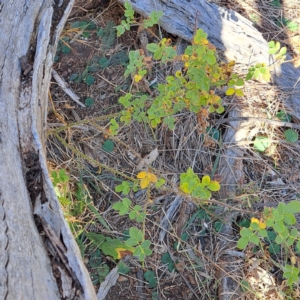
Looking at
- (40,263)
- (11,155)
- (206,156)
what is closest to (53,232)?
(40,263)

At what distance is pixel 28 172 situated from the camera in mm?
1688

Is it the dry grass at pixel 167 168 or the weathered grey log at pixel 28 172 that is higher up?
the weathered grey log at pixel 28 172

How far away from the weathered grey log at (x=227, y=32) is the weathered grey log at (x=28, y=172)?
108cm

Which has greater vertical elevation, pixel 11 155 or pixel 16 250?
pixel 11 155

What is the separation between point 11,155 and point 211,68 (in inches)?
48.4

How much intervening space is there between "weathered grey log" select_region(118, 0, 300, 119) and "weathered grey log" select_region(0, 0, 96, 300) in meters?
1.08

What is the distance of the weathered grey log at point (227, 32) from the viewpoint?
3.03 meters

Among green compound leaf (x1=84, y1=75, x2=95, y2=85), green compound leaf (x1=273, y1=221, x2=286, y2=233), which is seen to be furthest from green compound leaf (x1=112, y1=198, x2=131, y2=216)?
green compound leaf (x1=84, y1=75, x2=95, y2=85)

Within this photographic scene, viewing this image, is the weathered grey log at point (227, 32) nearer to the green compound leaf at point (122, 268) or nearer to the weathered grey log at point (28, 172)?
the weathered grey log at point (28, 172)

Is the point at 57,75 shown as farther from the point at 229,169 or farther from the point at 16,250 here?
the point at 16,250

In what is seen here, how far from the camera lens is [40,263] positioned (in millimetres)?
1469

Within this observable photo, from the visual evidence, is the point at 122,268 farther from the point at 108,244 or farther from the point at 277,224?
the point at 277,224

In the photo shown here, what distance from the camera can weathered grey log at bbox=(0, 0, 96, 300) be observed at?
4.64 feet

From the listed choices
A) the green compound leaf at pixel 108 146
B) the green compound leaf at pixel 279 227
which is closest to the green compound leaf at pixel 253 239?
the green compound leaf at pixel 279 227
